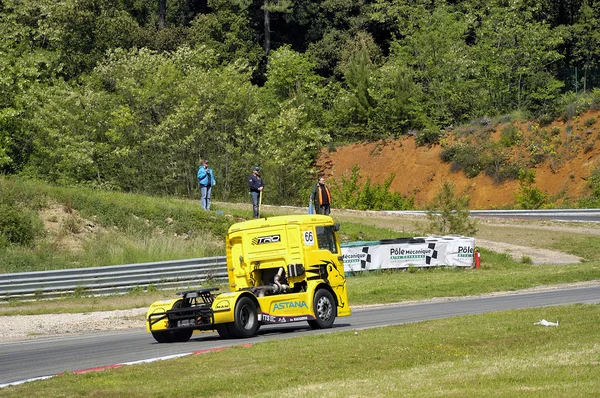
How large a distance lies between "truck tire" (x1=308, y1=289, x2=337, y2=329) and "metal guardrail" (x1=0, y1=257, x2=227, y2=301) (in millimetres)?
10724

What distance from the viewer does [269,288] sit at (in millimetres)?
18078

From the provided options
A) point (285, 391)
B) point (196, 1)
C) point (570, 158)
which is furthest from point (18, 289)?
point (196, 1)

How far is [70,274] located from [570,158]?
125 ft

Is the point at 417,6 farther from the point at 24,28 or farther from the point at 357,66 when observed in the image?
the point at 24,28

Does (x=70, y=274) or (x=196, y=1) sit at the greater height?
(x=196, y=1)

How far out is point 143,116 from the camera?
59.9m

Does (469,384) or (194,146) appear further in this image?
(194,146)

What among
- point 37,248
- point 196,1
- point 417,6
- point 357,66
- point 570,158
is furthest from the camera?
point 196,1

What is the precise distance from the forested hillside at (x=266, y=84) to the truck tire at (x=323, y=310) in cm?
3720

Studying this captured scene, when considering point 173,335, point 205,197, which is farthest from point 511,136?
point 173,335

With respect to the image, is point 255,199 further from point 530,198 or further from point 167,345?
point 530,198

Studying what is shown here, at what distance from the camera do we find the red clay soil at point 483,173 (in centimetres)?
5650

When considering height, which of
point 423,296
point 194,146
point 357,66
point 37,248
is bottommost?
point 423,296

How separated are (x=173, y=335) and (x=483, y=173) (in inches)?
1794
